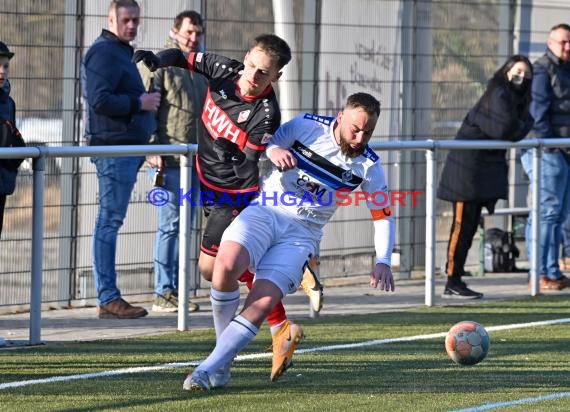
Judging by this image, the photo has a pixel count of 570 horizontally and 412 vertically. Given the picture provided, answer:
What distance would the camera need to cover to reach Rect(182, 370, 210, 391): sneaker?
7.95 m

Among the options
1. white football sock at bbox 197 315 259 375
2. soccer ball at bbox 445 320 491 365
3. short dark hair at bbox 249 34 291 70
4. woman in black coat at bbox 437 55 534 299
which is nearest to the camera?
white football sock at bbox 197 315 259 375

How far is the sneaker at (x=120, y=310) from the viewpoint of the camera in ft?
36.6

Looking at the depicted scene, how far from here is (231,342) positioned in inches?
312

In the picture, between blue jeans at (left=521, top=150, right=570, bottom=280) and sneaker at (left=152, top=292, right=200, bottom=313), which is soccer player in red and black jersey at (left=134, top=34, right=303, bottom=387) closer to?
sneaker at (left=152, top=292, right=200, bottom=313)

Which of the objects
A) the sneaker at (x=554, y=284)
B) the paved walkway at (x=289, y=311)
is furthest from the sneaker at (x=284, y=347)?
the sneaker at (x=554, y=284)

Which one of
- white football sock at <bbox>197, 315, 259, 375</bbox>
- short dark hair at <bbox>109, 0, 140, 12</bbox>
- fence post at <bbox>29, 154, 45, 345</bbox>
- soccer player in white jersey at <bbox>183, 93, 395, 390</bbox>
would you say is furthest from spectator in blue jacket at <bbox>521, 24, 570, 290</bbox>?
white football sock at <bbox>197, 315, 259, 375</bbox>

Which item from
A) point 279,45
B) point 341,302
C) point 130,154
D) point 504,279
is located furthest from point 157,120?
point 504,279

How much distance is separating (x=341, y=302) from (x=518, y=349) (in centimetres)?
288

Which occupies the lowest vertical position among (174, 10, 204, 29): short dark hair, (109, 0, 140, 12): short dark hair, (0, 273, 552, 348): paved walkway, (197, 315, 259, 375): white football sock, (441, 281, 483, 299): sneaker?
(0, 273, 552, 348): paved walkway

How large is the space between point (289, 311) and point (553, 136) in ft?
10.5

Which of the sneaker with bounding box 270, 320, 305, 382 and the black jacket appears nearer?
the sneaker with bounding box 270, 320, 305, 382

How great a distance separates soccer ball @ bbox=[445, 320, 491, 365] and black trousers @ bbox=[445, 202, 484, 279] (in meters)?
3.77

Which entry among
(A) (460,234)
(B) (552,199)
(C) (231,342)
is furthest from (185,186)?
(B) (552,199)

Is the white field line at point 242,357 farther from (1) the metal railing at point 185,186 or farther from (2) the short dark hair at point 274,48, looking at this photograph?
(2) the short dark hair at point 274,48
